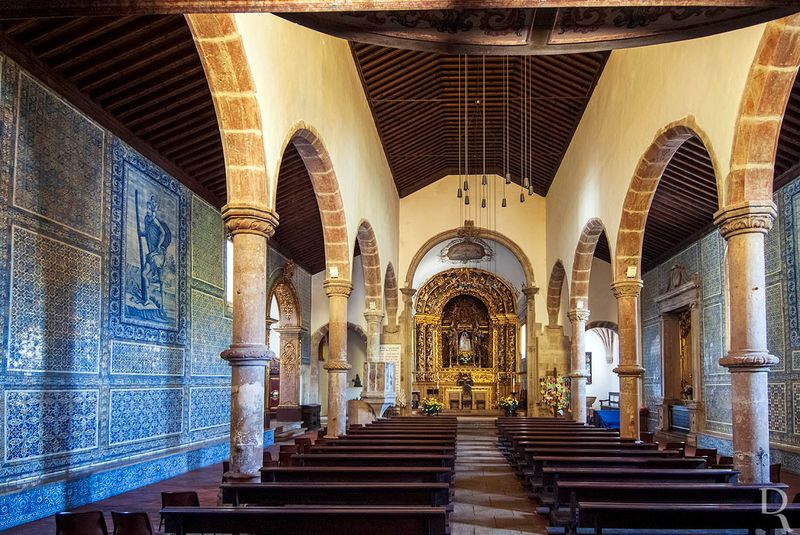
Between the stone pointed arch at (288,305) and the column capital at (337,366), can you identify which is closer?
the column capital at (337,366)

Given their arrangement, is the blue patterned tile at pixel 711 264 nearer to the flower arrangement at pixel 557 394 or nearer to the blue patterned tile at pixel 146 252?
the flower arrangement at pixel 557 394

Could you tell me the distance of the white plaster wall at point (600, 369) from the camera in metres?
33.9

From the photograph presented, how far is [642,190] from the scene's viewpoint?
42.2 feet

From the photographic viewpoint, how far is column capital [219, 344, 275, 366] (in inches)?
311

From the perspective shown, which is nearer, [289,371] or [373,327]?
[373,327]

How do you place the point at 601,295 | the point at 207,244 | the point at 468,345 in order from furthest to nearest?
the point at 468,345 → the point at 601,295 → the point at 207,244

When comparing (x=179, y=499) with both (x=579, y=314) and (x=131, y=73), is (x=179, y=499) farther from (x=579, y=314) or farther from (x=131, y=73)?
(x=579, y=314)

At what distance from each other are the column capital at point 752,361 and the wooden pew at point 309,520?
4.55 metres

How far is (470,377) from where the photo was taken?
3020 centimetres

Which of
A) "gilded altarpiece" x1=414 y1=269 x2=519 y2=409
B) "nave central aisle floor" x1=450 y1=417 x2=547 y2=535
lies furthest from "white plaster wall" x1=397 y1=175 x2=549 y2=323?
"nave central aisle floor" x1=450 y1=417 x2=547 y2=535

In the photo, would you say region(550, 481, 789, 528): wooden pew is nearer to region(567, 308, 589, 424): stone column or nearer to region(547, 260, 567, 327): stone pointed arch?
region(567, 308, 589, 424): stone column

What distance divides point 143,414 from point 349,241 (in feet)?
16.1

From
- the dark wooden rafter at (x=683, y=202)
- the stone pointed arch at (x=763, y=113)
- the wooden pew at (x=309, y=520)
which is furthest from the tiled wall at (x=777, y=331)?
the wooden pew at (x=309, y=520)

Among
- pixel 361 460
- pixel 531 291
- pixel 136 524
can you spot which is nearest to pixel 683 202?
pixel 531 291
